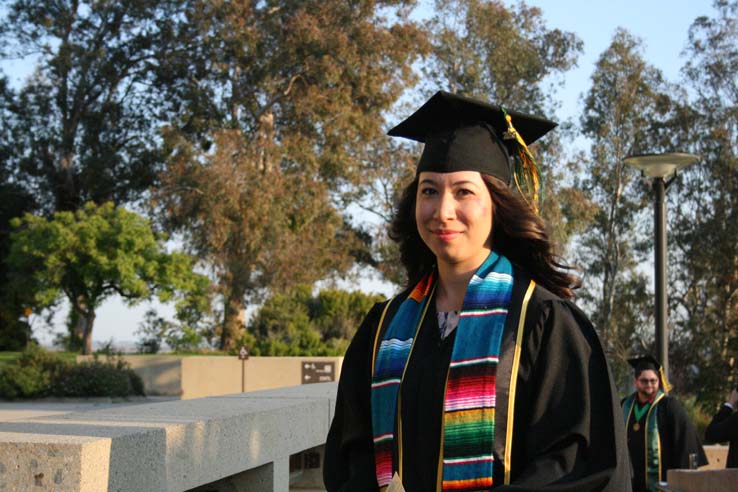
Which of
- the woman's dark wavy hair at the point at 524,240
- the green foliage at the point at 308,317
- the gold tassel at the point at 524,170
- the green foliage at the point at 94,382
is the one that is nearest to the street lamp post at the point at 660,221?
the gold tassel at the point at 524,170

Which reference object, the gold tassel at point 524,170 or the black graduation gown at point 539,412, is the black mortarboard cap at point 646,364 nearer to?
the gold tassel at point 524,170

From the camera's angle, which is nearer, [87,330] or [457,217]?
[457,217]

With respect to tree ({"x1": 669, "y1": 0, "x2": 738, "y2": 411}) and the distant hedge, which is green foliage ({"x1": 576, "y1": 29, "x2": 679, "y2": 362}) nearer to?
tree ({"x1": 669, "y1": 0, "x2": 738, "y2": 411})

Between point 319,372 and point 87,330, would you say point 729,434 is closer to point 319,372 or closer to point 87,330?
point 319,372

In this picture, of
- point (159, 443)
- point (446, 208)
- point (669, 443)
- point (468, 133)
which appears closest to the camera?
point (446, 208)

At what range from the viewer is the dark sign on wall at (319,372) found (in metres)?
20.7

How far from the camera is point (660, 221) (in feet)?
38.5

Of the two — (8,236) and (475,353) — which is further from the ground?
(8,236)

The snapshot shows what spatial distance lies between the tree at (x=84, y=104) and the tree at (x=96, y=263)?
5316mm

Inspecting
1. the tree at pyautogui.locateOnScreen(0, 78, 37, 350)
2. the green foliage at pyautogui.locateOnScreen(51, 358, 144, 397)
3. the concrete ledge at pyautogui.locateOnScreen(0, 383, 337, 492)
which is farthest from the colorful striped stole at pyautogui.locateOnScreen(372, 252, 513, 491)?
the tree at pyautogui.locateOnScreen(0, 78, 37, 350)

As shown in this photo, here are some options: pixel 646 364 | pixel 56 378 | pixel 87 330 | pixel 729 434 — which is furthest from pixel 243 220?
pixel 729 434

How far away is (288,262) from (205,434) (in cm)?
3197

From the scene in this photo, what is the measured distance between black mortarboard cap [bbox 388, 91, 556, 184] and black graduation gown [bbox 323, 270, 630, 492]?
358mm

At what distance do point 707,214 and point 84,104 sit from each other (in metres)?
25.2
